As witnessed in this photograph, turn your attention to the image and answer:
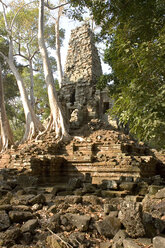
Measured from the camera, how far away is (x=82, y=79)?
14.4 metres

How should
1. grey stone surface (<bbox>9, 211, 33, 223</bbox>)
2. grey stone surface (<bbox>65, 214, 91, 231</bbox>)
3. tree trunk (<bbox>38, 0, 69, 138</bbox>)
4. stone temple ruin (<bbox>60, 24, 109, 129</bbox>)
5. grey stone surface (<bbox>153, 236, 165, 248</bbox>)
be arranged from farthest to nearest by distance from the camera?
1. stone temple ruin (<bbox>60, 24, 109, 129</bbox>)
2. tree trunk (<bbox>38, 0, 69, 138</bbox>)
3. grey stone surface (<bbox>9, 211, 33, 223</bbox>)
4. grey stone surface (<bbox>65, 214, 91, 231</bbox>)
5. grey stone surface (<bbox>153, 236, 165, 248</bbox>)

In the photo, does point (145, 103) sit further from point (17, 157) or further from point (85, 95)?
point (85, 95)

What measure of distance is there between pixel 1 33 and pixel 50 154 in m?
13.5

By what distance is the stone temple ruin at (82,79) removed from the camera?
13484 millimetres

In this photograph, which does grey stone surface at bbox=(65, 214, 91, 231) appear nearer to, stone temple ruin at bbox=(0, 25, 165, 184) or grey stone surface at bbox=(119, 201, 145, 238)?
grey stone surface at bbox=(119, 201, 145, 238)

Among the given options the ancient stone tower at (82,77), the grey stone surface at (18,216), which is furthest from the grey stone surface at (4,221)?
the ancient stone tower at (82,77)

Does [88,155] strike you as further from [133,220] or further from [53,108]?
[133,220]

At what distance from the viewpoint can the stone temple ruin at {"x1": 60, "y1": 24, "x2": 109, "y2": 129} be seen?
44.2 ft

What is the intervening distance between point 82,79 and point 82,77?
0.18 meters

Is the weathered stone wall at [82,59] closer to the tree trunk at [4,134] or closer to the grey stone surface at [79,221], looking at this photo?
the tree trunk at [4,134]

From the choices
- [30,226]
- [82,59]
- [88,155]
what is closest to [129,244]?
[30,226]

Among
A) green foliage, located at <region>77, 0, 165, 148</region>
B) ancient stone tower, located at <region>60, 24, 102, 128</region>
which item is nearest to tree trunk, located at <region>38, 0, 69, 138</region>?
ancient stone tower, located at <region>60, 24, 102, 128</region>

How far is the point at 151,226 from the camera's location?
109 inches

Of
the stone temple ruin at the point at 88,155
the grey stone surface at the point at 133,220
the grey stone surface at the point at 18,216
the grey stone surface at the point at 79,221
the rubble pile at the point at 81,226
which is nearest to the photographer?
the rubble pile at the point at 81,226
